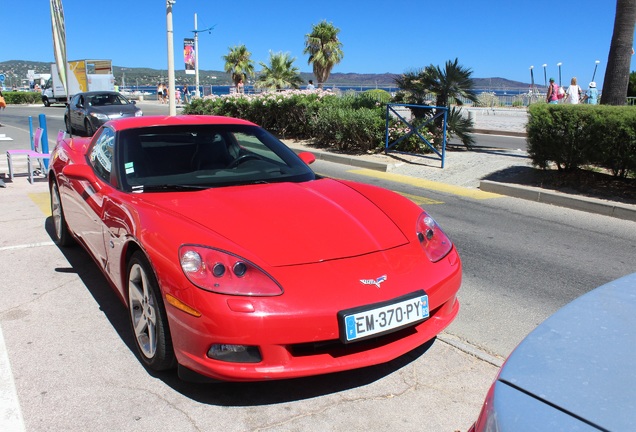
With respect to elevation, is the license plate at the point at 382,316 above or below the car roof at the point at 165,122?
below

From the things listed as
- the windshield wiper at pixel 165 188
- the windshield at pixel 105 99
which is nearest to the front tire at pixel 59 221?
the windshield wiper at pixel 165 188

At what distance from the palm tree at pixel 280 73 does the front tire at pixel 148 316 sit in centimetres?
3498

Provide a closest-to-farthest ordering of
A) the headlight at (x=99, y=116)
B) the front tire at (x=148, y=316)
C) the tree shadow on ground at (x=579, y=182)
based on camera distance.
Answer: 1. the front tire at (x=148, y=316)
2. the tree shadow on ground at (x=579, y=182)
3. the headlight at (x=99, y=116)

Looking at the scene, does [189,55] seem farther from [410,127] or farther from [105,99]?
[410,127]

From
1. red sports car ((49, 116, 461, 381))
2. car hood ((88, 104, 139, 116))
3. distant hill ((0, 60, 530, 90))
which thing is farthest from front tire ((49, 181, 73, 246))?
car hood ((88, 104, 139, 116))

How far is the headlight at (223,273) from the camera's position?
2684 mm

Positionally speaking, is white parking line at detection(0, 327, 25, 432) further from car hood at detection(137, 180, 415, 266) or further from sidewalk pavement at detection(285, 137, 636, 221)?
sidewalk pavement at detection(285, 137, 636, 221)

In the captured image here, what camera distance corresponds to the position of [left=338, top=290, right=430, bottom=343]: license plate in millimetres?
2658

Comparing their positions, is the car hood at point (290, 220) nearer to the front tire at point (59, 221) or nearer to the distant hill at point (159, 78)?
the front tire at point (59, 221)

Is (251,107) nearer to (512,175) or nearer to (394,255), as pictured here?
(512,175)

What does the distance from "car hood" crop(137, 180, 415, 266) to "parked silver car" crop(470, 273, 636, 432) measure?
1.33 metres

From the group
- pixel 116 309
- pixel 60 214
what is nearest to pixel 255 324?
pixel 116 309

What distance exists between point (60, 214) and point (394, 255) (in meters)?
3.78

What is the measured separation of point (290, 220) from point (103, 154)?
74.7 inches
